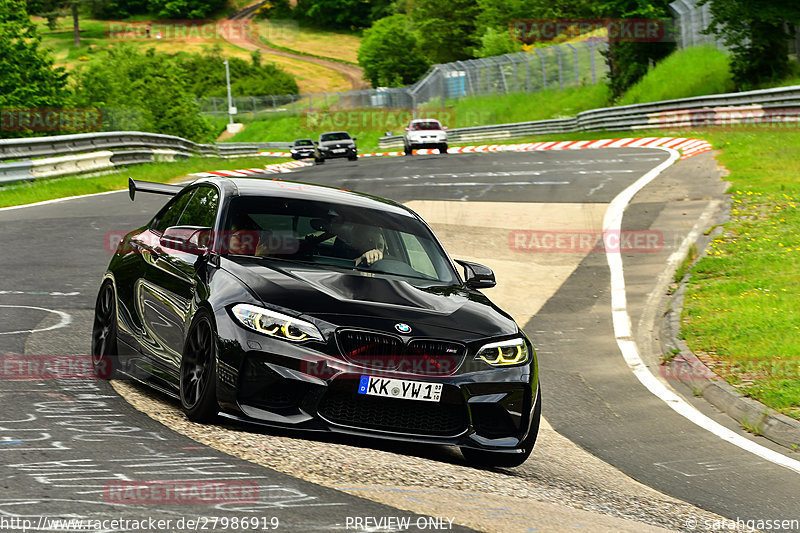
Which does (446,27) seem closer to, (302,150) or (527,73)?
(527,73)

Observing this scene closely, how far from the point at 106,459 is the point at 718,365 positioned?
6459mm

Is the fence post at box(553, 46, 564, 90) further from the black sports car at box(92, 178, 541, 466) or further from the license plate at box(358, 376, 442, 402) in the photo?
the license plate at box(358, 376, 442, 402)

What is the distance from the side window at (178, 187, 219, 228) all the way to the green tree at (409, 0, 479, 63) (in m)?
102

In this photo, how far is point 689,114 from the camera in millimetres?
37281

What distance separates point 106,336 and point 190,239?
1.59 meters

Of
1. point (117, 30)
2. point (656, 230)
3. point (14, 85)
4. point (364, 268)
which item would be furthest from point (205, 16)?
point (364, 268)

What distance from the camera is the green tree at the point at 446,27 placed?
4245 inches

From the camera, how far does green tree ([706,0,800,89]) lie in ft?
120

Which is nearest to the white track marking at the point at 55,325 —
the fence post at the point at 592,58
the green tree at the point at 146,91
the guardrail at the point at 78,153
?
the guardrail at the point at 78,153

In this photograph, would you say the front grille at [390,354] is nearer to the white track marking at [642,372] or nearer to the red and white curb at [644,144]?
the white track marking at [642,372]

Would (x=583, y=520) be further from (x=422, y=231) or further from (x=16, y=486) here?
(x=422, y=231)

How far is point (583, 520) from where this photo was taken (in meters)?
5.21

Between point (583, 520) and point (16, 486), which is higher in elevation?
point (16, 486)

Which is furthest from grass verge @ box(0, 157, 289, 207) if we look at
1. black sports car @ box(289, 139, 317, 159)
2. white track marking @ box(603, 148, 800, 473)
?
black sports car @ box(289, 139, 317, 159)
